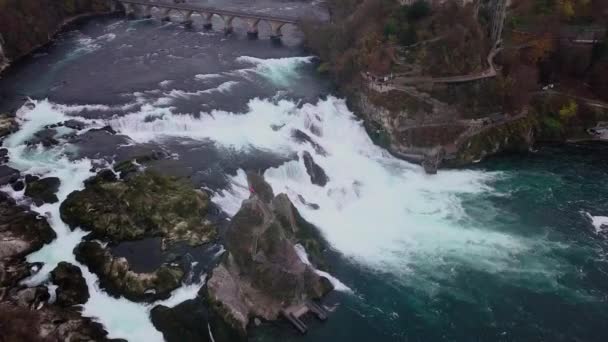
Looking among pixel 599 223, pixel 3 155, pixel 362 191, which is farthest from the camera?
pixel 362 191

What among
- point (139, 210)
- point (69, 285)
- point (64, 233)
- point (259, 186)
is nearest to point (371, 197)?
point (259, 186)

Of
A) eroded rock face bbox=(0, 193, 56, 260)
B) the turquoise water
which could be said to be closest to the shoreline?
eroded rock face bbox=(0, 193, 56, 260)

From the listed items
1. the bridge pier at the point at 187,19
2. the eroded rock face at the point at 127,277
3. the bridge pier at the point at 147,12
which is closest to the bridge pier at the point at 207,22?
the bridge pier at the point at 187,19

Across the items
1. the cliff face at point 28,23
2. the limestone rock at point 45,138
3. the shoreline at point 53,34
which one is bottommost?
the shoreline at point 53,34

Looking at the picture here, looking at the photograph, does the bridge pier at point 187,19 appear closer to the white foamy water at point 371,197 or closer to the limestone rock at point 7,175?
the white foamy water at point 371,197

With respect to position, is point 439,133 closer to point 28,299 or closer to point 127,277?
point 127,277

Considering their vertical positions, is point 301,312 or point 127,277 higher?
point 127,277

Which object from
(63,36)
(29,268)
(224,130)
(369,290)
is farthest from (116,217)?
(63,36)
